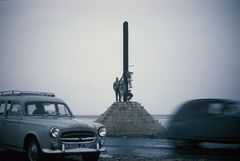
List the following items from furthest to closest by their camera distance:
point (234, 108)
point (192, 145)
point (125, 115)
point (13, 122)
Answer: point (125, 115)
point (192, 145)
point (234, 108)
point (13, 122)

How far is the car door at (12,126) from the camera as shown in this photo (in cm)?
969

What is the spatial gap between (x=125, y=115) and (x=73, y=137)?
691 inches

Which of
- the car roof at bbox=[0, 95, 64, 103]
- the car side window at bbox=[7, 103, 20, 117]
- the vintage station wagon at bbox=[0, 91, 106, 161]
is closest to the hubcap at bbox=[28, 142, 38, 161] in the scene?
the vintage station wagon at bbox=[0, 91, 106, 161]

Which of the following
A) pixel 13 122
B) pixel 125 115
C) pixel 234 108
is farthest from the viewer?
pixel 125 115

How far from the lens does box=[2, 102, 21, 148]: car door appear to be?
969 centimetres

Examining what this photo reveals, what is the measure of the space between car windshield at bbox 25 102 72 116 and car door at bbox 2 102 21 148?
1.06ft

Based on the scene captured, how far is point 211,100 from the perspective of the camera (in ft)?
42.5

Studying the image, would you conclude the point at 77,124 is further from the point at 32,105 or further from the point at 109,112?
the point at 109,112


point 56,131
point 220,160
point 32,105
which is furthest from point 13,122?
point 220,160

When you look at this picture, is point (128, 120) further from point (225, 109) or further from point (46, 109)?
point (46, 109)

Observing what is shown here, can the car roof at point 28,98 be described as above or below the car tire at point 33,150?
above

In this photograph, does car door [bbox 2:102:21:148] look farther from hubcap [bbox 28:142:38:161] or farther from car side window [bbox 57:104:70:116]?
car side window [bbox 57:104:70:116]

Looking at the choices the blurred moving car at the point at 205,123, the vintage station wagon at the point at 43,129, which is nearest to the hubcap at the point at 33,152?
the vintage station wagon at the point at 43,129

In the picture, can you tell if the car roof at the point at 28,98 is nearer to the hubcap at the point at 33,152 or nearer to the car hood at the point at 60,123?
the car hood at the point at 60,123
